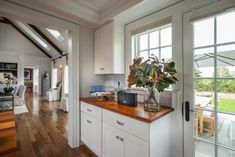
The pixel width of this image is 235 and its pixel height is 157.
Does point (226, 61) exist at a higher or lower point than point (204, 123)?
higher

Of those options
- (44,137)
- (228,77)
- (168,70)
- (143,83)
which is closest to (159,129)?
(143,83)

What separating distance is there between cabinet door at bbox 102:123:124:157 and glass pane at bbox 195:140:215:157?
88cm

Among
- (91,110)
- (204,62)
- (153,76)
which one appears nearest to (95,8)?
(153,76)

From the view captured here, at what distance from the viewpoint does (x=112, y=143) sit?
5.52ft

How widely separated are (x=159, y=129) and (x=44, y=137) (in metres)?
2.55

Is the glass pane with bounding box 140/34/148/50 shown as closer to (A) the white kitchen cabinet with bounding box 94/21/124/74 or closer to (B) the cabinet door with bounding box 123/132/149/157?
(A) the white kitchen cabinet with bounding box 94/21/124/74

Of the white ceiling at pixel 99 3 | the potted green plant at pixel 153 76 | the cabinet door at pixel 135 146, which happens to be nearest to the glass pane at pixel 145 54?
the potted green plant at pixel 153 76

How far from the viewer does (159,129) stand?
142 centimetres

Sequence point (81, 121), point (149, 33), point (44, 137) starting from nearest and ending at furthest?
point (149, 33) < point (81, 121) < point (44, 137)

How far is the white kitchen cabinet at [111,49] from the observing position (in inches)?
88.0

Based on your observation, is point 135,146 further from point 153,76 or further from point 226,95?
point 226,95

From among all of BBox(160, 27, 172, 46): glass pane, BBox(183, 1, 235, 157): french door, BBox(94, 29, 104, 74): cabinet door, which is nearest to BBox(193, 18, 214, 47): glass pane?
BBox(183, 1, 235, 157): french door

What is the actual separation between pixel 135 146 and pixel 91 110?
988 mm

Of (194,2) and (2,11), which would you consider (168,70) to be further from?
(2,11)
